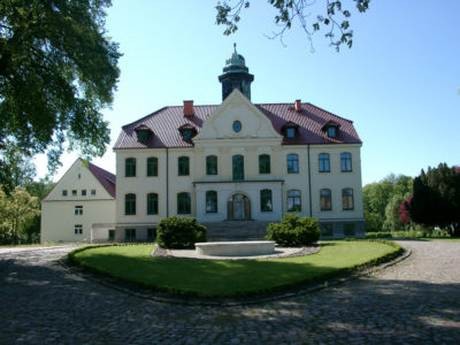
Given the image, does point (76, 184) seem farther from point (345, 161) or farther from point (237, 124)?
point (345, 161)

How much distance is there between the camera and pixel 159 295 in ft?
38.9

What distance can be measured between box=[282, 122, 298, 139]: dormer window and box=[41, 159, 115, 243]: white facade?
17.7m

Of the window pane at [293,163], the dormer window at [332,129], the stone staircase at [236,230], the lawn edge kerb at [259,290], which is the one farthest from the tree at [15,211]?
the lawn edge kerb at [259,290]

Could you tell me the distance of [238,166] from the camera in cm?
3803

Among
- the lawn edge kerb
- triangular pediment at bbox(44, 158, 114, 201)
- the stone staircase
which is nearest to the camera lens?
the lawn edge kerb

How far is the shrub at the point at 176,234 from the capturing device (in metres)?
24.4

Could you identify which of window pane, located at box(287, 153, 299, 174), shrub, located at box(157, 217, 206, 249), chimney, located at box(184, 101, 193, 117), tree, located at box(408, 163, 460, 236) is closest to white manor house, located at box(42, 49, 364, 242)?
window pane, located at box(287, 153, 299, 174)

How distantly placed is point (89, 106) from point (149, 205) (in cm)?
1693

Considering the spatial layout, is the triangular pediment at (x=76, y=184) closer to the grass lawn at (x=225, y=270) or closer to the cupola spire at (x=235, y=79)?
the cupola spire at (x=235, y=79)

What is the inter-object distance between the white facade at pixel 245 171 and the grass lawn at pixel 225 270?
17.4 meters

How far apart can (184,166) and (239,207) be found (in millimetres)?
5203

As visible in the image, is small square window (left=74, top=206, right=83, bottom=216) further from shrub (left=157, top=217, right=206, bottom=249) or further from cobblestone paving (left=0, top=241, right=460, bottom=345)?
cobblestone paving (left=0, top=241, right=460, bottom=345)

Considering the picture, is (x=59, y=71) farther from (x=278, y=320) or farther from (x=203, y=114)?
(x=203, y=114)

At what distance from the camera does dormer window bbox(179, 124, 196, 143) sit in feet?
128
